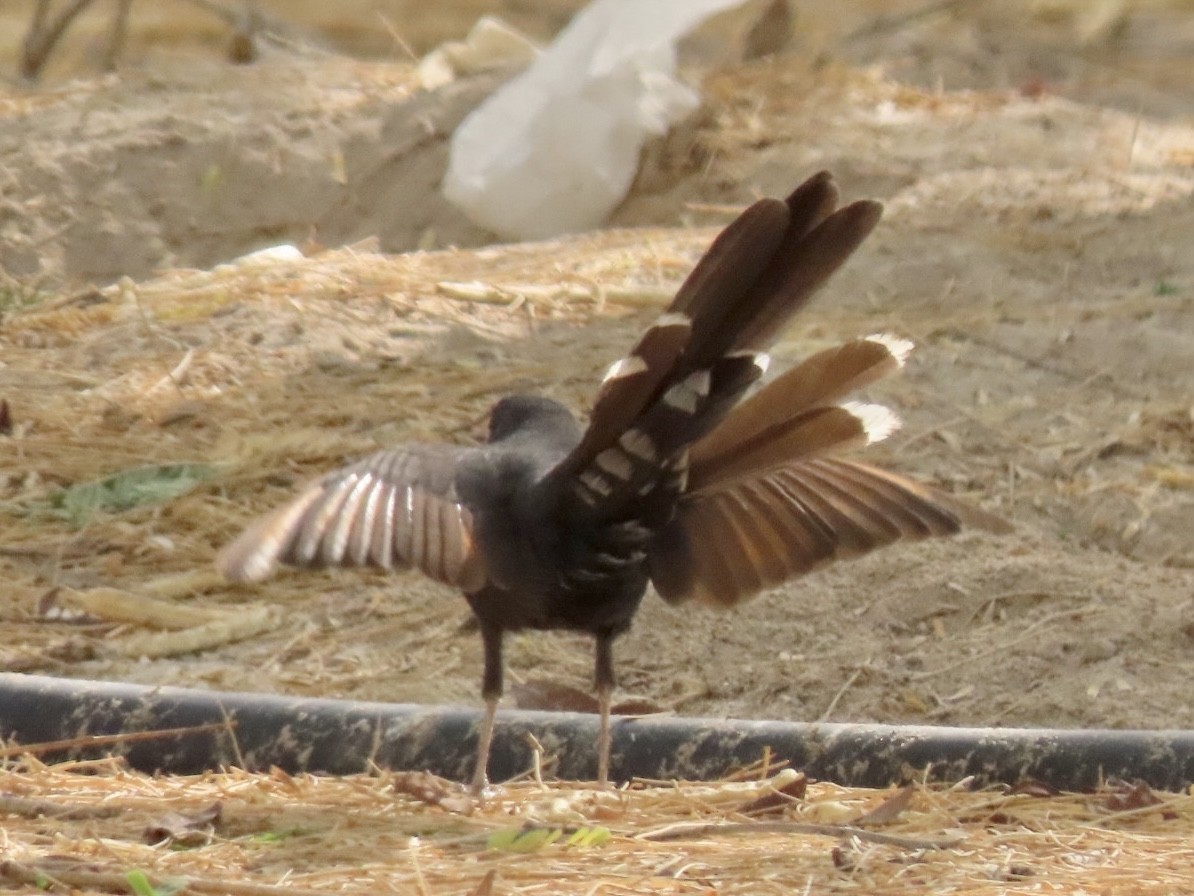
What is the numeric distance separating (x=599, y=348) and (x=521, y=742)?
7.62ft

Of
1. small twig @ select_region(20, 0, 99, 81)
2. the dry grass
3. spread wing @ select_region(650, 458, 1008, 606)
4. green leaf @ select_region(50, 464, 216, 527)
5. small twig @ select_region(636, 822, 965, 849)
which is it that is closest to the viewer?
the dry grass

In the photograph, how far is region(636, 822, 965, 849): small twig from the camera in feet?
9.24

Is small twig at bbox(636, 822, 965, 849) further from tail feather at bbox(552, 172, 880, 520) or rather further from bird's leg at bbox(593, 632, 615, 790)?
tail feather at bbox(552, 172, 880, 520)

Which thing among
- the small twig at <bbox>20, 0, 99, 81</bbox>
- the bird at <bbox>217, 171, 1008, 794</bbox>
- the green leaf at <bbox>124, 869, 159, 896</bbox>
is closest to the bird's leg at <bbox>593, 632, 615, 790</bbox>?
the bird at <bbox>217, 171, 1008, 794</bbox>

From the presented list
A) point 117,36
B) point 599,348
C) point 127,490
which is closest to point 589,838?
point 127,490

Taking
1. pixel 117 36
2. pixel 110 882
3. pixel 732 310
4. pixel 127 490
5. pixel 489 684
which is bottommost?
pixel 110 882

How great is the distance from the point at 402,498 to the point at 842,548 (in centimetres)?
84

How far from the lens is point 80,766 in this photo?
11.0 feet

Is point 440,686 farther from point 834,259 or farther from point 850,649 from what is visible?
point 834,259

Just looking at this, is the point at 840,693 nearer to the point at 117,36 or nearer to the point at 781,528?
the point at 781,528

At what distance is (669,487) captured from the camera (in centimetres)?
315

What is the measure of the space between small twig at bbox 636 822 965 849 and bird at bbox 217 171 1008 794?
431 mm

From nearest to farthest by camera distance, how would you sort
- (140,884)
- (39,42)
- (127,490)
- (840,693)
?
(140,884)
(840,693)
(127,490)
(39,42)

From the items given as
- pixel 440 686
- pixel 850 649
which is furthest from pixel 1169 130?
pixel 440 686
